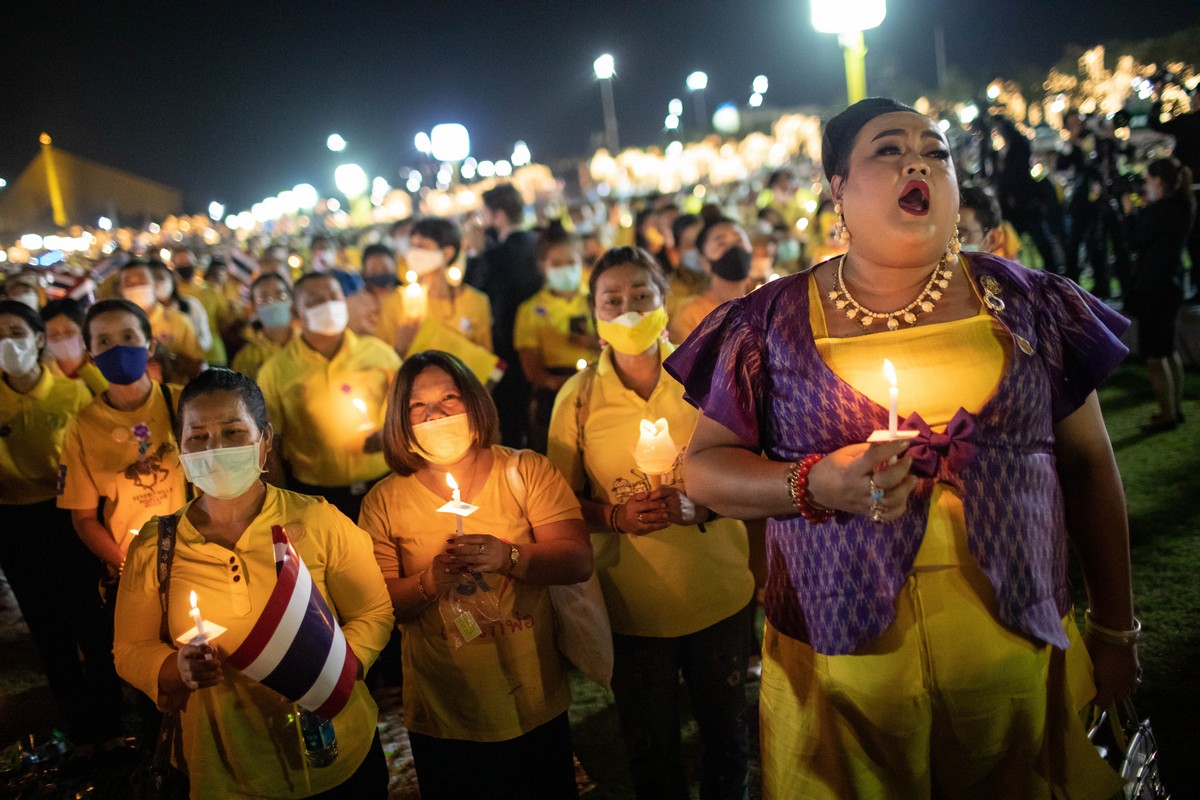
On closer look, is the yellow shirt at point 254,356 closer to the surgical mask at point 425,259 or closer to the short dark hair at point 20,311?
the short dark hair at point 20,311

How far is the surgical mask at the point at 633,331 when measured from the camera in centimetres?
381

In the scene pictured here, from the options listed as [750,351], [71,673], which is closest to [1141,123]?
[750,351]

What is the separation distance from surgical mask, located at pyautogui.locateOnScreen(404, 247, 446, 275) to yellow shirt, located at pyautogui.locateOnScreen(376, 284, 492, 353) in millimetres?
241

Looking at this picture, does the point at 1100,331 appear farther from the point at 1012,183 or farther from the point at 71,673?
the point at 1012,183

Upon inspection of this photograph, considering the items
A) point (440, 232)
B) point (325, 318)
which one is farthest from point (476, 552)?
point (440, 232)

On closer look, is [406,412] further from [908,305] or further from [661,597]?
[908,305]

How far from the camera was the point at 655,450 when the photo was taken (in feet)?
10.9

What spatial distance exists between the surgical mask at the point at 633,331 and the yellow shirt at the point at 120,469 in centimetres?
217

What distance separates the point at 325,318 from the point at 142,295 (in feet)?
8.68

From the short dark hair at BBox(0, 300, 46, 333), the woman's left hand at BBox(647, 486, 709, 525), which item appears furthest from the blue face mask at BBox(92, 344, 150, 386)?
the woman's left hand at BBox(647, 486, 709, 525)

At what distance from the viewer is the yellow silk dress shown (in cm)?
205

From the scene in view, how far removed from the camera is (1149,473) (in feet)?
22.8

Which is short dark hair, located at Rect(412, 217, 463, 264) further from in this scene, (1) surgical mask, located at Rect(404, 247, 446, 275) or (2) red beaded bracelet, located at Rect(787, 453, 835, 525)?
(2) red beaded bracelet, located at Rect(787, 453, 835, 525)

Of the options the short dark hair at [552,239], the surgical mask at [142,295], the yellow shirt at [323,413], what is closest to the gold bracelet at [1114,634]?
the yellow shirt at [323,413]
